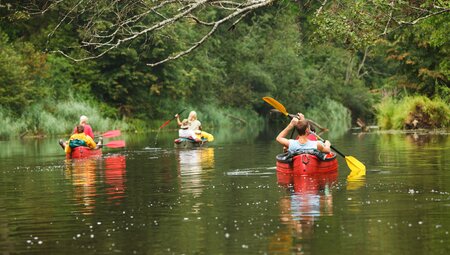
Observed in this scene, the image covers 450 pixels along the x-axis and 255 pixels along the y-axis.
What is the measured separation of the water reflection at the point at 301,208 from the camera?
12148 millimetres

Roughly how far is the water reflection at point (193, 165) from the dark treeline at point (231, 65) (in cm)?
360

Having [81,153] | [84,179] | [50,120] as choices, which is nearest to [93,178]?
[84,179]

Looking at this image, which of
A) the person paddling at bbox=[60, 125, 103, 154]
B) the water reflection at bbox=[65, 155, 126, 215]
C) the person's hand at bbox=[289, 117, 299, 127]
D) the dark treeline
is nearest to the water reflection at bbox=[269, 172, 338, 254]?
the person's hand at bbox=[289, 117, 299, 127]

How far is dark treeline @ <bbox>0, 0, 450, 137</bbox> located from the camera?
3662cm

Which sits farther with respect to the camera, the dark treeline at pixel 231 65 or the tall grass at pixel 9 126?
the tall grass at pixel 9 126

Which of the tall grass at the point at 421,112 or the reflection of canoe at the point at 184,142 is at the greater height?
the tall grass at the point at 421,112

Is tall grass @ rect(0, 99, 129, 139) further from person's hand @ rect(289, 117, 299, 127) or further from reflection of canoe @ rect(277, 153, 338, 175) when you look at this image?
reflection of canoe @ rect(277, 153, 338, 175)

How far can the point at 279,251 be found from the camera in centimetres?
1159

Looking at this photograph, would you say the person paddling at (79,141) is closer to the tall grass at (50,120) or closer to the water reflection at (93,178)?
the water reflection at (93,178)

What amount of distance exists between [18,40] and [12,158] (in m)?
27.6

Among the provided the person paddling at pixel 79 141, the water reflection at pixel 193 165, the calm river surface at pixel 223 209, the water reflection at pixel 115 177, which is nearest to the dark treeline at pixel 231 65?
the person paddling at pixel 79 141

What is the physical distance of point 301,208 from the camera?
1560 cm

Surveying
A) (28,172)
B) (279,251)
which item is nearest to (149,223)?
(279,251)

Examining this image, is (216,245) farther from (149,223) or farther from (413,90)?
(413,90)
